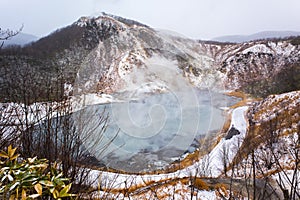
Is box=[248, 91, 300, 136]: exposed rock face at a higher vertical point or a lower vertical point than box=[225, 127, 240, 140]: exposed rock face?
higher

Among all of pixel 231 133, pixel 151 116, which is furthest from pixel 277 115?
pixel 151 116

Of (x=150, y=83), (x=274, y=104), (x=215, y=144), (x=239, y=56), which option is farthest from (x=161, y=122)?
(x=239, y=56)

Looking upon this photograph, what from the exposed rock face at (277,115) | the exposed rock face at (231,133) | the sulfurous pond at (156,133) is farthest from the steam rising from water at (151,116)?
the exposed rock face at (277,115)

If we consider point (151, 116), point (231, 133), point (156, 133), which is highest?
point (151, 116)

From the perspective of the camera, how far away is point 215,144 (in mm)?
14727

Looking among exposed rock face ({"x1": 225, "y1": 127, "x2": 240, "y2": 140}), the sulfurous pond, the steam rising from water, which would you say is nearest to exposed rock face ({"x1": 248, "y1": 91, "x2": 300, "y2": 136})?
exposed rock face ({"x1": 225, "y1": 127, "x2": 240, "y2": 140})

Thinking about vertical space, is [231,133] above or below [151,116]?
below

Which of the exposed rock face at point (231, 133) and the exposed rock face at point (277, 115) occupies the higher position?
the exposed rock face at point (277, 115)

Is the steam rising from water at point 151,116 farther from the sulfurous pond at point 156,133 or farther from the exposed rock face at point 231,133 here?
the exposed rock face at point 231,133

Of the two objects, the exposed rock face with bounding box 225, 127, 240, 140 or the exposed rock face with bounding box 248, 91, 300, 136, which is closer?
the exposed rock face with bounding box 248, 91, 300, 136

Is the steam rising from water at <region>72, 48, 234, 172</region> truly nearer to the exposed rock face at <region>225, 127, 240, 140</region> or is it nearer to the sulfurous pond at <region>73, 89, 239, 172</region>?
the sulfurous pond at <region>73, 89, 239, 172</region>

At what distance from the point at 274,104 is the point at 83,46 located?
3523cm

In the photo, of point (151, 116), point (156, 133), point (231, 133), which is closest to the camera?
point (151, 116)

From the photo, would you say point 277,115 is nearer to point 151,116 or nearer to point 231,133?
point 231,133
